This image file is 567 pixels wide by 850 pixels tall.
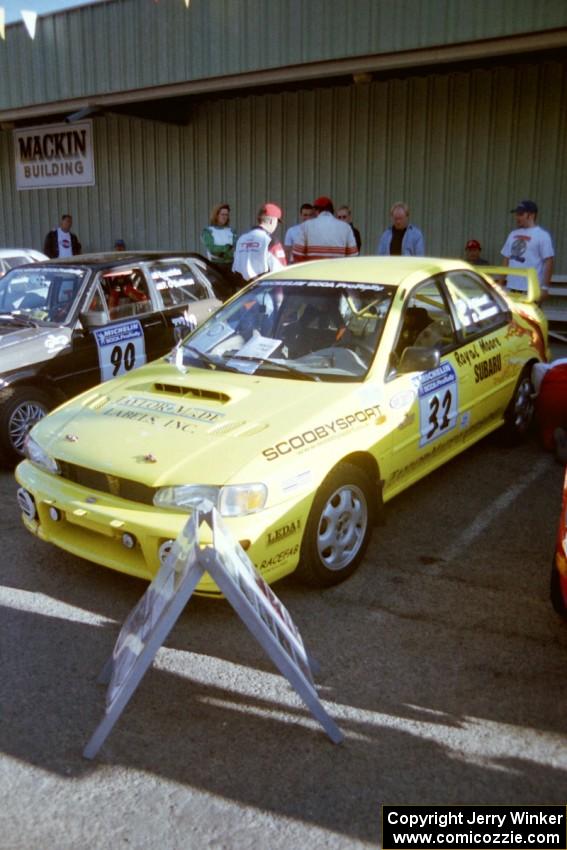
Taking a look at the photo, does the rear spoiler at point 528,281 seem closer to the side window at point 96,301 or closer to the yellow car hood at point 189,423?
the yellow car hood at point 189,423

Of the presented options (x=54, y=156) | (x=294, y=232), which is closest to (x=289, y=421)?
(x=294, y=232)

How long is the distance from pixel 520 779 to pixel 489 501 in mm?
2741

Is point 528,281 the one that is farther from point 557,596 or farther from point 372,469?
point 557,596

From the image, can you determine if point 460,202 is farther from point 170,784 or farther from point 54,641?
point 170,784

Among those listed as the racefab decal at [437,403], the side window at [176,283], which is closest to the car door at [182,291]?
the side window at [176,283]

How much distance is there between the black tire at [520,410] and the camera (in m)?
6.17

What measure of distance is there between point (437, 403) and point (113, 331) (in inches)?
122

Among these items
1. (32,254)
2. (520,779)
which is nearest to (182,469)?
(520,779)

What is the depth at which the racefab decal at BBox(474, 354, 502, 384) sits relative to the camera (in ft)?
18.0

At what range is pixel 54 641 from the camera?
3764 mm

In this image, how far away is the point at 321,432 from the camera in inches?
161

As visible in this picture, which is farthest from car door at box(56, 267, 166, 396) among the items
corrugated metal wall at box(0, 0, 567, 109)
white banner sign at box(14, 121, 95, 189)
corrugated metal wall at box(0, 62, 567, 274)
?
white banner sign at box(14, 121, 95, 189)

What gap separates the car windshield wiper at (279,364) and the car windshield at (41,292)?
7.46 feet

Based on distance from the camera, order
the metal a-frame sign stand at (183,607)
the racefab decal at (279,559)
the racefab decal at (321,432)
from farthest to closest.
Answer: the racefab decal at (321,432), the racefab decal at (279,559), the metal a-frame sign stand at (183,607)
